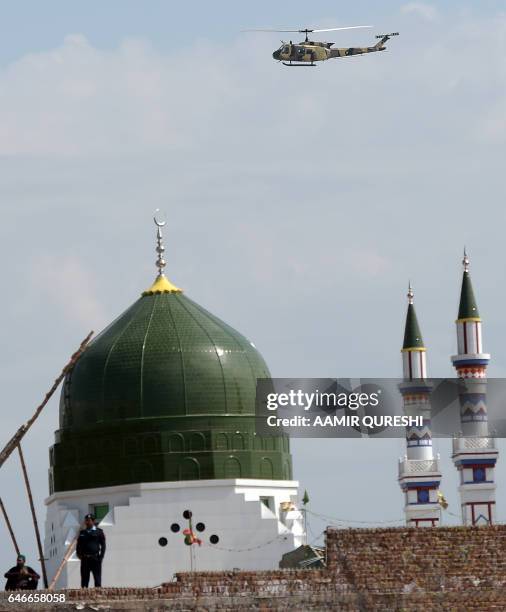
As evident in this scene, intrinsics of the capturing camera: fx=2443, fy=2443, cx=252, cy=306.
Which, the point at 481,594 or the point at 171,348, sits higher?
the point at 171,348

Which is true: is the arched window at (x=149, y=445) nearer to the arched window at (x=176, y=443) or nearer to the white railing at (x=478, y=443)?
the arched window at (x=176, y=443)

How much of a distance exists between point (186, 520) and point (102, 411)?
3823 millimetres

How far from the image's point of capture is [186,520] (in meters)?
65.1

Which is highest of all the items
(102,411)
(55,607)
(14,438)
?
(102,411)

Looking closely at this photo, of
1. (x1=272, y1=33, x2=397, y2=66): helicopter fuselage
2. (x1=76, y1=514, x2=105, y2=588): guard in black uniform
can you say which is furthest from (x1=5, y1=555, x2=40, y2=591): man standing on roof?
(x1=272, y1=33, x2=397, y2=66): helicopter fuselage

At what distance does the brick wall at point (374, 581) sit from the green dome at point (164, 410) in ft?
89.1

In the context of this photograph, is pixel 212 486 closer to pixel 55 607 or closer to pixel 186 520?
pixel 186 520

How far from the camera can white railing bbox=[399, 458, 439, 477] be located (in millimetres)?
67000

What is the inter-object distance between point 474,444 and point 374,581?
27.8 m

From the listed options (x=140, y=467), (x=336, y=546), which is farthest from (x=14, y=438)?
(x=140, y=467)

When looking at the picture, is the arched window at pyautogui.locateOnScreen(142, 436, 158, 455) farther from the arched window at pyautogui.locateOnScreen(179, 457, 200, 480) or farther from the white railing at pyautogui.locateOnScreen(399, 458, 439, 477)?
the white railing at pyautogui.locateOnScreen(399, 458, 439, 477)

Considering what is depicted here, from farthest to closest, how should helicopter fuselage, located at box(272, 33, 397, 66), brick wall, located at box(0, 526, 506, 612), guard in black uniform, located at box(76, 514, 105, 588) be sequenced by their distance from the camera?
helicopter fuselage, located at box(272, 33, 397, 66)
brick wall, located at box(0, 526, 506, 612)
guard in black uniform, located at box(76, 514, 105, 588)

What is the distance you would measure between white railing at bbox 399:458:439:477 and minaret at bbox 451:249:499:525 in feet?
3.14

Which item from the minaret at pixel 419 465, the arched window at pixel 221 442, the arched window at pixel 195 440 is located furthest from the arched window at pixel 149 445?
the minaret at pixel 419 465
